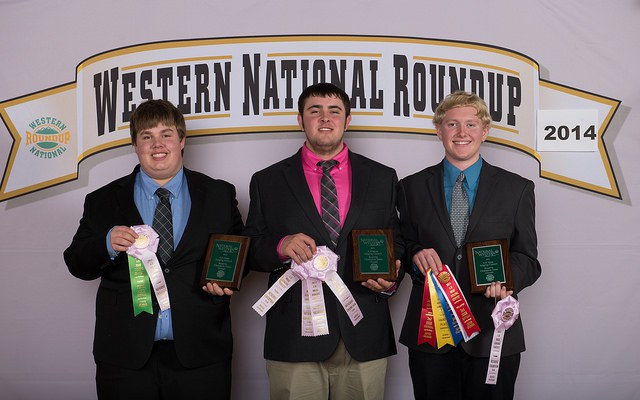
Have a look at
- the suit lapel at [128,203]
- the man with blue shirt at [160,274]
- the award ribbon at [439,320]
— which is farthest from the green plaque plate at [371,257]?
the suit lapel at [128,203]

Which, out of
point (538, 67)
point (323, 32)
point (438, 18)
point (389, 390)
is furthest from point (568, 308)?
point (323, 32)

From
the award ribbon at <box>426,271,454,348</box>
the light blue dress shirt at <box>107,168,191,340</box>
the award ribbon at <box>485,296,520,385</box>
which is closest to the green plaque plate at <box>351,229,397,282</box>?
the award ribbon at <box>426,271,454,348</box>

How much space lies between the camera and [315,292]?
2062 millimetres

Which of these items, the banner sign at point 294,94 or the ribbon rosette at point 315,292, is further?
the banner sign at point 294,94

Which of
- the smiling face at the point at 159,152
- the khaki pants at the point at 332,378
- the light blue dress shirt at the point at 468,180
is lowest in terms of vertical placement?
the khaki pants at the point at 332,378

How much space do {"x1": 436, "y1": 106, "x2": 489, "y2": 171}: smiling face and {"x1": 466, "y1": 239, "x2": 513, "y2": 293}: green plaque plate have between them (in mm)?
325

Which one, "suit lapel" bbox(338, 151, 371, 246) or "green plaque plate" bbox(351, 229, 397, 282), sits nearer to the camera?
"green plaque plate" bbox(351, 229, 397, 282)

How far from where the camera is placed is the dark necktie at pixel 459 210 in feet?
6.83

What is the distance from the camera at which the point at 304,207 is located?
2123 millimetres

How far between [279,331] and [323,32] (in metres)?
1.44

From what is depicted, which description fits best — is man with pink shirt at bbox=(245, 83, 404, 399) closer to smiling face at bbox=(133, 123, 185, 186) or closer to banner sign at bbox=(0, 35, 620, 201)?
smiling face at bbox=(133, 123, 185, 186)

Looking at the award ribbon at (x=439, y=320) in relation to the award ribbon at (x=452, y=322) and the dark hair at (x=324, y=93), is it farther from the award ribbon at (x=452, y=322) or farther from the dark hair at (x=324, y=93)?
the dark hair at (x=324, y=93)

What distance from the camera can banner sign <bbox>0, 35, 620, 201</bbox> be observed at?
9.24 ft

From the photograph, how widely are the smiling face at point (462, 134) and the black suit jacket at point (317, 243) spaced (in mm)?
237
